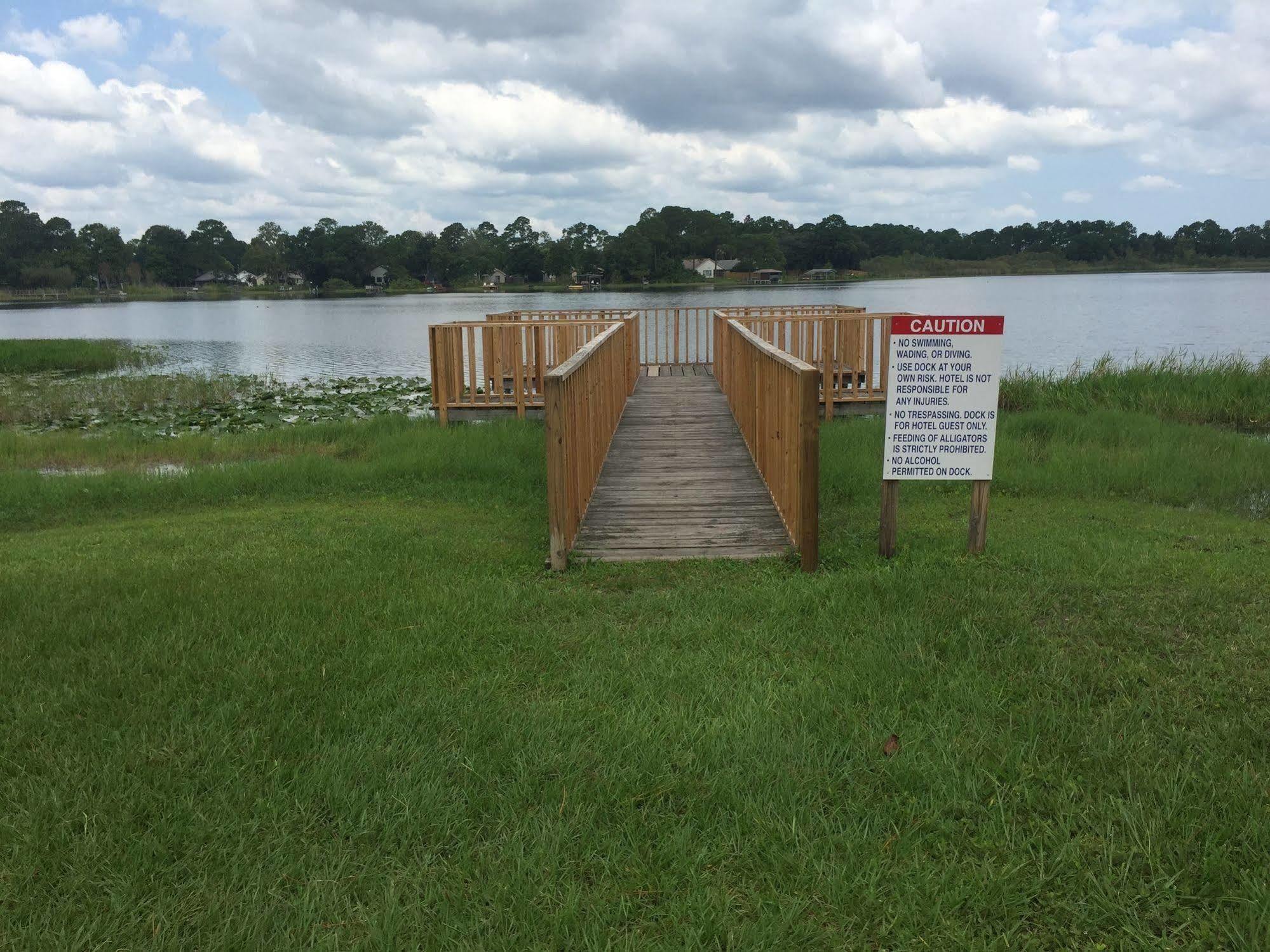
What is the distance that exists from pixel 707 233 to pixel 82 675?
11798cm

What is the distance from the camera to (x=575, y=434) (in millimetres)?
6379

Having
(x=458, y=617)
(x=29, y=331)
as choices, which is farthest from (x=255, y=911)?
(x=29, y=331)

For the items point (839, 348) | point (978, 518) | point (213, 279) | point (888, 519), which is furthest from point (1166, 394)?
point (213, 279)

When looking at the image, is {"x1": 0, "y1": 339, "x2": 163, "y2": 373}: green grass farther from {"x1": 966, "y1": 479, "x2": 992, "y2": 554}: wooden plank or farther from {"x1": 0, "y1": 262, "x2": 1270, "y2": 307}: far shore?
{"x1": 0, "y1": 262, "x2": 1270, "y2": 307}: far shore

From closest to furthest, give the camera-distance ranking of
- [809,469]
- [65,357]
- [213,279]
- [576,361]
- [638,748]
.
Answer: [638,748] < [809,469] < [576,361] < [65,357] < [213,279]

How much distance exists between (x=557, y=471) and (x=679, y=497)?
76.8 inches

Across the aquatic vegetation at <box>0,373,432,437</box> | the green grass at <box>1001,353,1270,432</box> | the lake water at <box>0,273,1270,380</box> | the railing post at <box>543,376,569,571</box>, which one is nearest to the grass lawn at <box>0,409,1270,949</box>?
the railing post at <box>543,376,569,571</box>

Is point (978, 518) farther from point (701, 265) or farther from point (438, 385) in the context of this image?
point (701, 265)

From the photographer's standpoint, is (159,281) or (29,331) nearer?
(29,331)

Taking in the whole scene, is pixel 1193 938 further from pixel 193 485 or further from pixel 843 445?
pixel 193 485

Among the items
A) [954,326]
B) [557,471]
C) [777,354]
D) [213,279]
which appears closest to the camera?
[954,326]

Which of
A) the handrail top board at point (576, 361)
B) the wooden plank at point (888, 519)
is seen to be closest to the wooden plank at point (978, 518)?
the wooden plank at point (888, 519)

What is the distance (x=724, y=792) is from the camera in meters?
3.13

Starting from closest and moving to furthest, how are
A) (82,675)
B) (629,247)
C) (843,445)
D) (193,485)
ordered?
(82,675)
(193,485)
(843,445)
(629,247)
